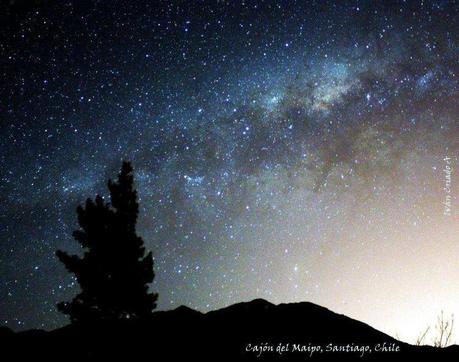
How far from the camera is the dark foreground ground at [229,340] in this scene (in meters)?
5.82

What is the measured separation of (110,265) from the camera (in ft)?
51.2

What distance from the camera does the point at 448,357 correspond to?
5680 mm

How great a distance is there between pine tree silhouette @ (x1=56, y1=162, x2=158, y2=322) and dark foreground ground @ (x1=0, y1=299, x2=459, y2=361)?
7.69 m

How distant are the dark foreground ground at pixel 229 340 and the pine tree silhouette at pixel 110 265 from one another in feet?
25.2

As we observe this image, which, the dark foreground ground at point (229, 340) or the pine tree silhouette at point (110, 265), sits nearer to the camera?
the dark foreground ground at point (229, 340)

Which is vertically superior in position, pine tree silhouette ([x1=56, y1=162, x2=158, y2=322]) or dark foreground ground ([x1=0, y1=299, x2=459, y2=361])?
pine tree silhouette ([x1=56, y1=162, x2=158, y2=322])

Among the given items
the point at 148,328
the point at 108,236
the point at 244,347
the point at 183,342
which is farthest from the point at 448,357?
the point at 108,236

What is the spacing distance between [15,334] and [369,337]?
7.07 meters

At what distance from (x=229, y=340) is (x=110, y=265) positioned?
10.9 metres

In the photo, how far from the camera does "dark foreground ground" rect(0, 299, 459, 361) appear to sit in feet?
19.1

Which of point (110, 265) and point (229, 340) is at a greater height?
point (110, 265)

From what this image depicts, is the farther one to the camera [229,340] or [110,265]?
[110,265]

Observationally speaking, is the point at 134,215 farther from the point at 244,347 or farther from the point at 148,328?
the point at 244,347

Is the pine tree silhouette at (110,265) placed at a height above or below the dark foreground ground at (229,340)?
above
